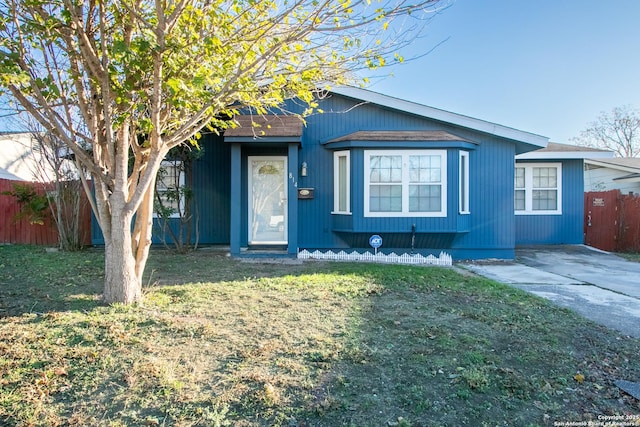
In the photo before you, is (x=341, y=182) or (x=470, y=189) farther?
(x=470, y=189)

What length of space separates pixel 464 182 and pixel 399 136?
6.42 feet

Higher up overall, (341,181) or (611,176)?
(611,176)

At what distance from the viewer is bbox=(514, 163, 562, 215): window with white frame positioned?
11312 millimetres

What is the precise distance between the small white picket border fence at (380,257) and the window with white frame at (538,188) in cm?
445

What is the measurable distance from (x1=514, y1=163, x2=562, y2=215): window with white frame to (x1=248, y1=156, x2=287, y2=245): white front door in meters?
7.15

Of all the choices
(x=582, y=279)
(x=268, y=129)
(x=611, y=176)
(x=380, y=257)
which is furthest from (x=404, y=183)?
(x=611, y=176)

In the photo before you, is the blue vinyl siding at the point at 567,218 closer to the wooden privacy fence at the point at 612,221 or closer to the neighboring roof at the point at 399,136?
the wooden privacy fence at the point at 612,221

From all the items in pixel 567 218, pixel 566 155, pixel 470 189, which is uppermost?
pixel 566 155

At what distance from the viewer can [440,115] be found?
8664 mm

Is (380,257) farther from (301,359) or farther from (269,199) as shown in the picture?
(301,359)

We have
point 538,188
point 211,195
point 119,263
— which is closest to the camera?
point 119,263

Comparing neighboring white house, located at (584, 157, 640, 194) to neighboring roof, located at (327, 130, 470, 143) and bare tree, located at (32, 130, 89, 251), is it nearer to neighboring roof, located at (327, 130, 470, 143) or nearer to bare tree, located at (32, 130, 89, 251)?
neighboring roof, located at (327, 130, 470, 143)

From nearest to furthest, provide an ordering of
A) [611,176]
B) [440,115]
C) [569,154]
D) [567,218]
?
[440,115] → [569,154] → [567,218] → [611,176]

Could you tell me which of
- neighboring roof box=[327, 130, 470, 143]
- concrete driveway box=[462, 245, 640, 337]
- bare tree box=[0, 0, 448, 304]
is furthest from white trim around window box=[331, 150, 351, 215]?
bare tree box=[0, 0, 448, 304]
